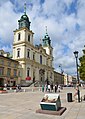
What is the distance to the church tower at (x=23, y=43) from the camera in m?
64.8

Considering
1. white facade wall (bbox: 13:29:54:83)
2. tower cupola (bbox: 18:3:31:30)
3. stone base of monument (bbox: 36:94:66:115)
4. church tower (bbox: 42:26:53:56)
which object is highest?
tower cupola (bbox: 18:3:31:30)

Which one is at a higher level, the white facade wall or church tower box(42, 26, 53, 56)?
church tower box(42, 26, 53, 56)

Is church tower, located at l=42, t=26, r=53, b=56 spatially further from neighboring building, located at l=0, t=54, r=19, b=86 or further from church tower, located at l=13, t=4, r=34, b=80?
neighboring building, located at l=0, t=54, r=19, b=86

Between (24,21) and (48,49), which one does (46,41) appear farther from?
(24,21)

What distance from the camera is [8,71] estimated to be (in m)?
57.3

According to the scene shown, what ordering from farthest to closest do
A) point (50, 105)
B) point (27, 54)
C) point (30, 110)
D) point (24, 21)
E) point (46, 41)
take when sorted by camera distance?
1. point (46, 41)
2. point (24, 21)
3. point (27, 54)
4. point (30, 110)
5. point (50, 105)

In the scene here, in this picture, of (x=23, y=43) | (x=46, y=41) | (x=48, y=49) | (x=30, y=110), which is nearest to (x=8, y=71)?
(x=23, y=43)

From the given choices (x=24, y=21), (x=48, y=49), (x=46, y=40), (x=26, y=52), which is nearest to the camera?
(x=26, y=52)

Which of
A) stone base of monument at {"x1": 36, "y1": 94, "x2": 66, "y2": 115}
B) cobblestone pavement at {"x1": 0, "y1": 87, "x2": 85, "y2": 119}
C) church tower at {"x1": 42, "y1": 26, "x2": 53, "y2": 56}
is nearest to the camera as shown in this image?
cobblestone pavement at {"x1": 0, "y1": 87, "x2": 85, "y2": 119}

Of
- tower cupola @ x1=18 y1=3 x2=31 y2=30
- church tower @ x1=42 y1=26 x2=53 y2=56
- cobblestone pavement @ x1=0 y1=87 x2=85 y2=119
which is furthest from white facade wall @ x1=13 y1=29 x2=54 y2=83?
cobblestone pavement @ x1=0 y1=87 x2=85 y2=119

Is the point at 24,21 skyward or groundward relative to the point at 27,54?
skyward

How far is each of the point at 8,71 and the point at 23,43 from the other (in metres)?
14.5

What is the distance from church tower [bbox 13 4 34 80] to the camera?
6481cm

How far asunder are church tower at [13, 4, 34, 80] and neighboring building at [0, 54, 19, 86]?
12.3 feet
